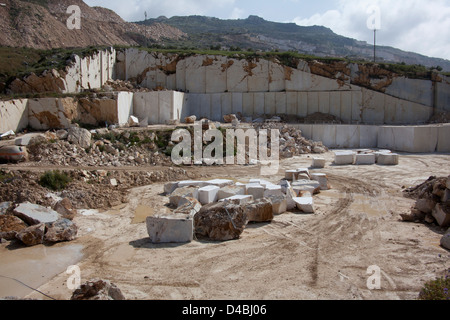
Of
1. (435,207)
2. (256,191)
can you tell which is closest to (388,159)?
(435,207)

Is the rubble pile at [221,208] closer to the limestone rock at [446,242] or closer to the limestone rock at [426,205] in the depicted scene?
the limestone rock at [426,205]

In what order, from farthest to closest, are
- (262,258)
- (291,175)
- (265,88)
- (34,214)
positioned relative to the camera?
(265,88) → (291,175) → (34,214) → (262,258)

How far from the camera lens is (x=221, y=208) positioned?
8.96m

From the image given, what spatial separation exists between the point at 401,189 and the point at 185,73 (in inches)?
835

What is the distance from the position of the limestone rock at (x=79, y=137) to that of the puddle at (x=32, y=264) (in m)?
9.03

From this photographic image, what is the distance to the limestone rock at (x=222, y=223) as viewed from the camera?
28.7 feet

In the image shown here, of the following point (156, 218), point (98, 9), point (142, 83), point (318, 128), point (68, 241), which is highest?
point (98, 9)

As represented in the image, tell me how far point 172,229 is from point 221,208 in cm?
126

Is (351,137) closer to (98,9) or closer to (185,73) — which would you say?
(185,73)

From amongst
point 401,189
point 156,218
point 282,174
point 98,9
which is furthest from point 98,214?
point 98,9

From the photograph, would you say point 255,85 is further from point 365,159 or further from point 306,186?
point 306,186

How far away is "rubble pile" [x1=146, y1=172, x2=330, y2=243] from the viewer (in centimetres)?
859

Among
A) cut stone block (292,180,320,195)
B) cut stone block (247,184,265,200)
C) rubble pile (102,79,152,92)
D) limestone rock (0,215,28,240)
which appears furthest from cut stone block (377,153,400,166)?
rubble pile (102,79,152,92)

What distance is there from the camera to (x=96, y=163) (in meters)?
16.0
